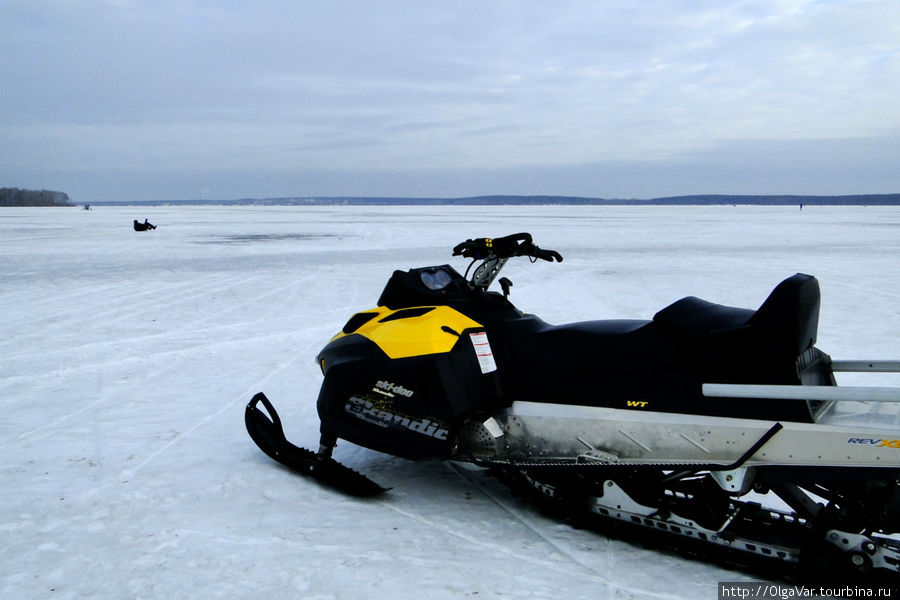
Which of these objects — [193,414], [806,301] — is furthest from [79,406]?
[806,301]

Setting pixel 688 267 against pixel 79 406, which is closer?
pixel 79 406

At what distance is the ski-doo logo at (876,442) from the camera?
7.83 feet

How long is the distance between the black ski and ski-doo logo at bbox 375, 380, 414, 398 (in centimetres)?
47

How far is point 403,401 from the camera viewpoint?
340 cm

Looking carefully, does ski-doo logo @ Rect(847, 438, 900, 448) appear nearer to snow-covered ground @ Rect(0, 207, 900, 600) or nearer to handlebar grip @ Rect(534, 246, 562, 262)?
snow-covered ground @ Rect(0, 207, 900, 600)

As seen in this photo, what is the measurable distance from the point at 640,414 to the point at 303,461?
5.76ft

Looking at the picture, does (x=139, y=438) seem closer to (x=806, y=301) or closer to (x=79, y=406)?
(x=79, y=406)

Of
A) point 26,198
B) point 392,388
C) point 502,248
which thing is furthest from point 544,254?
point 26,198

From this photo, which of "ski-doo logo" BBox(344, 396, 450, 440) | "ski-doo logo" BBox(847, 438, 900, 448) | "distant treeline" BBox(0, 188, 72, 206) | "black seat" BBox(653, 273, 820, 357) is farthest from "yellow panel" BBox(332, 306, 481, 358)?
"distant treeline" BBox(0, 188, 72, 206)

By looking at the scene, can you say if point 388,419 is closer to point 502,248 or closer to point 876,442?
point 502,248

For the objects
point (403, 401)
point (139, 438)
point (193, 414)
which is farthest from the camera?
point (193, 414)

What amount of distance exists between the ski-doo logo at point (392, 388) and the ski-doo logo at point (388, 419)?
0.09m

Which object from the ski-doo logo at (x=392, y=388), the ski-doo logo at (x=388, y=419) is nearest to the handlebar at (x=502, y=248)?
the ski-doo logo at (x=392, y=388)

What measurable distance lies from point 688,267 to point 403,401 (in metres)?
10.8
